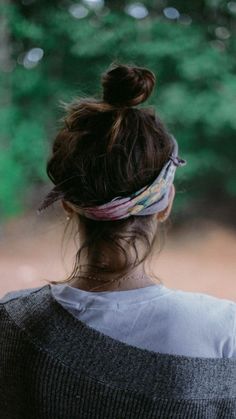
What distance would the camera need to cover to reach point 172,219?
148 cm

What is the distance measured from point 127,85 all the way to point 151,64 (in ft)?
1.87

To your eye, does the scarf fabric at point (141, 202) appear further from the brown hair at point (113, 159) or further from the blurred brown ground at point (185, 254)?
the blurred brown ground at point (185, 254)

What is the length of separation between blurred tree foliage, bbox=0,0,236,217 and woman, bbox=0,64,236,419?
0.57m

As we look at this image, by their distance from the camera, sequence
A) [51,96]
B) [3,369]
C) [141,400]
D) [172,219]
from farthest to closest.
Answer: [51,96], [172,219], [3,369], [141,400]

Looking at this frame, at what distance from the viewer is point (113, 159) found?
843mm

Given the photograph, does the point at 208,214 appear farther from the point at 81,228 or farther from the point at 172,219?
the point at 81,228

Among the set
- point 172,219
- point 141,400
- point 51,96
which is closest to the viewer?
point 141,400

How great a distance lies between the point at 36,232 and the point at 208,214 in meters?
0.47

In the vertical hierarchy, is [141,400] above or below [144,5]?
below

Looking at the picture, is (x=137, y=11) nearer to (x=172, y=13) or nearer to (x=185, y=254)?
Answer: (x=172, y=13)

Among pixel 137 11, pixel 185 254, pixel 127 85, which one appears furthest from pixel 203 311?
pixel 137 11

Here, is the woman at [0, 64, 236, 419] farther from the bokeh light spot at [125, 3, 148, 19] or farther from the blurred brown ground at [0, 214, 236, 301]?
the bokeh light spot at [125, 3, 148, 19]

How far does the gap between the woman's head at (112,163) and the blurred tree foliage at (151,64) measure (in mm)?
491

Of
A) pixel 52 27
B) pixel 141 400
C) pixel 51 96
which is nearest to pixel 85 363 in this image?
pixel 141 400
